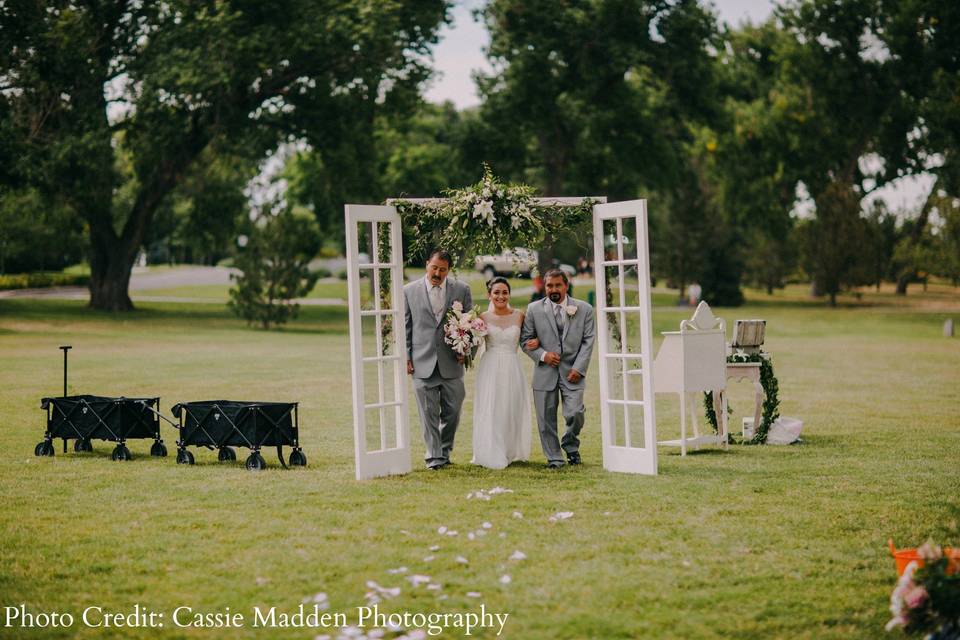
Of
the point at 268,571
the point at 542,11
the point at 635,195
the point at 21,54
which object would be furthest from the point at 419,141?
the point at 268,571

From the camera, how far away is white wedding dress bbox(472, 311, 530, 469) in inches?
437

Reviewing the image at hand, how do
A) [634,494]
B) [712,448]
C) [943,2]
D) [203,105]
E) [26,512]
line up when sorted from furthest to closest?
[943,2] < [203,105] < [712,448] < [634,494] < [26,512]

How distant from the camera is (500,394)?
11086 millimetres

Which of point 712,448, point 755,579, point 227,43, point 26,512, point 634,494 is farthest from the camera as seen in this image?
point 227,43

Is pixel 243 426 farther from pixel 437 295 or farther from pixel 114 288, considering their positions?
pixel 114 288

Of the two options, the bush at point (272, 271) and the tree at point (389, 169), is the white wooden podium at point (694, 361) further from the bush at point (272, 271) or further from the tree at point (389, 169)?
the bush at point (272, 271)

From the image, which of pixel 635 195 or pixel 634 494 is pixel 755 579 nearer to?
pixel 634 494

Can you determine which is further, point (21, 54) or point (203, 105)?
point (203, 105)

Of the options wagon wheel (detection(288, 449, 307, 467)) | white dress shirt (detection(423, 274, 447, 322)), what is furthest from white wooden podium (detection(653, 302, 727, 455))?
wagon wheel (detection(288, 449, 307, 467))

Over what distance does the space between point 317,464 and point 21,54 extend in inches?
1110

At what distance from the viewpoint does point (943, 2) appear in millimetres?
51281

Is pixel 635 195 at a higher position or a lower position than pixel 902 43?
lower

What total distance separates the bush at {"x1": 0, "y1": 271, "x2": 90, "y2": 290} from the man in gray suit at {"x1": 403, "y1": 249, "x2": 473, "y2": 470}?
1796 inches

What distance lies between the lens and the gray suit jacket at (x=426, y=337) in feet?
36.2
